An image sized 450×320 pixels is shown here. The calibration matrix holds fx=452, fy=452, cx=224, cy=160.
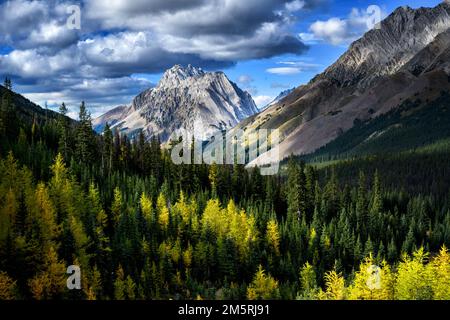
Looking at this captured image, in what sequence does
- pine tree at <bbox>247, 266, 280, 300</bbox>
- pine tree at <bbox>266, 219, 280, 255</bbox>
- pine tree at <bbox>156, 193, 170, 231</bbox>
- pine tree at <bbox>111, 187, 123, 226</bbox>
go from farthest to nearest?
pine tree at <bbox>266, 219, 280, 255</bbox>
pine tree at <bbox>156, 193, 170, 231</bbox>
pine tree at <bbox>111, 187, 123, 226</bbox>
pine tree at <bbox>247, 266, 280, 300</bbox>

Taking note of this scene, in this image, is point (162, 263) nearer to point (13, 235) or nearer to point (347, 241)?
point (13, 235)

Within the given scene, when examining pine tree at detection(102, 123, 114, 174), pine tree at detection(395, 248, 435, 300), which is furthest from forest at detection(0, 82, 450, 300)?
pine tree at detection(102, 123, 114, 174)

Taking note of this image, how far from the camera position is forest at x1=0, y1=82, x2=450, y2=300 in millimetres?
72000

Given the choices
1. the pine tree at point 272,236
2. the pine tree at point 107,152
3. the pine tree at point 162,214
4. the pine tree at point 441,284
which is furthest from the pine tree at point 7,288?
the pine tree at point 107,152

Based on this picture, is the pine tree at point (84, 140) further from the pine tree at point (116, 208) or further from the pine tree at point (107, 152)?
the pine tree at point (116, 208)

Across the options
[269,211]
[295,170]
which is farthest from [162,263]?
[295,170]

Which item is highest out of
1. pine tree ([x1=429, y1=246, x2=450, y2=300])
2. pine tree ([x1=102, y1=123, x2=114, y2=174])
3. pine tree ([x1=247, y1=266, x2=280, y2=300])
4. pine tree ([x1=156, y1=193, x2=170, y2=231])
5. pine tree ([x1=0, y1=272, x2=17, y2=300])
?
pine tree ([x1=102, y1=123, x2=114, y2=174])

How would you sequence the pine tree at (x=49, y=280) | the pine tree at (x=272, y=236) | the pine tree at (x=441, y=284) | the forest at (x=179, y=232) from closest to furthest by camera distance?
the pine tree at (x=441, y=284), the pine tree at (x=49, y=280), the forest at (x=179, y=232), the pine tree at (x=272, y=236)

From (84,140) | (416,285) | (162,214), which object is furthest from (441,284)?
(84,140)

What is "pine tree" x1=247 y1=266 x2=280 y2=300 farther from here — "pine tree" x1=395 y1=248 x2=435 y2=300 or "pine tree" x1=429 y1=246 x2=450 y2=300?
"pine tree" x1=429 y1=246 x2=450 y2=300

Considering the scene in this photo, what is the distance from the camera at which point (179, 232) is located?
11238 cm

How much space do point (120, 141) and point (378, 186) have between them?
9769 cm

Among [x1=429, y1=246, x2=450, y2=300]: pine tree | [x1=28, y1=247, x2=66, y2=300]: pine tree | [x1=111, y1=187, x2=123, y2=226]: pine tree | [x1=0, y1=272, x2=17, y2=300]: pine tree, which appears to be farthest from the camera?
[x1=111, y1=187, x2=123, y2=226]: pine tree

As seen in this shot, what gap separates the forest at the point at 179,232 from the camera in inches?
2835
